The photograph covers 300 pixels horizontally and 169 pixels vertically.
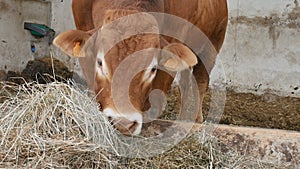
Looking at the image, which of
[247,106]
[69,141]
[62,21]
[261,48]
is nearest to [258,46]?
[261,48]

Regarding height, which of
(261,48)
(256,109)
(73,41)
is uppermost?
(73,41)

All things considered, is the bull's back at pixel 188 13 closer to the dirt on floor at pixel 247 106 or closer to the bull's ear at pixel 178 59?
the bull's ear at pixel 178 59

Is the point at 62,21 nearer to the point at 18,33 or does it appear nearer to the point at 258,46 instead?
the point at 18,33

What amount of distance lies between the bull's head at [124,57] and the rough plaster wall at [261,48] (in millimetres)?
3112

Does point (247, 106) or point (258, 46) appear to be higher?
point (258, 46)

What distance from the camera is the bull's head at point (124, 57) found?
3.14 meters

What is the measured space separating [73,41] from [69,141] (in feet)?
3.74

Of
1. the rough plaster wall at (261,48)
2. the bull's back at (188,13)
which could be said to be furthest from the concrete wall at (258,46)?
the bull's back at (188,13)

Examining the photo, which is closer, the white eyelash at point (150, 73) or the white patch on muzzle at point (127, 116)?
the white patch on muzzle at point (127, 116)

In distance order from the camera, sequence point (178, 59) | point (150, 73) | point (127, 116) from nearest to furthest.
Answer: point (127, 116) → point (150, 73) → point (178, 59)

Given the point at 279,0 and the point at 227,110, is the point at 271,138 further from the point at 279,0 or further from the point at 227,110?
the point at 279,0

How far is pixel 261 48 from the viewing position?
6.73 metres

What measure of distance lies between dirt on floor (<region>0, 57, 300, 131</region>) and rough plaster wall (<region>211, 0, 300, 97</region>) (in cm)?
14

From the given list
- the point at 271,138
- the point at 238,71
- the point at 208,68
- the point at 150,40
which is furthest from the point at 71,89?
the point at 238,71
